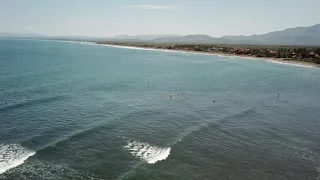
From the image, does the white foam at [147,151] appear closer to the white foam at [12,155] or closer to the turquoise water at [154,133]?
the turquoise water at [154,133]

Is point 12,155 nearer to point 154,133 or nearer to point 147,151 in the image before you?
point 147,151

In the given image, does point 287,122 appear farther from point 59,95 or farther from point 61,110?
point 59,95

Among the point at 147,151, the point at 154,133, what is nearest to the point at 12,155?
the point at 147,151

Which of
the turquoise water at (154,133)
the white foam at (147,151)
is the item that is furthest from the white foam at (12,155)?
the white foam at (147,151)

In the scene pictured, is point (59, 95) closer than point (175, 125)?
No

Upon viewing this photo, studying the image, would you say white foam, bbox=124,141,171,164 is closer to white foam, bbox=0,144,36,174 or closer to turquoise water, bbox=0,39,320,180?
turquoise water, bbox=0,39,320,180

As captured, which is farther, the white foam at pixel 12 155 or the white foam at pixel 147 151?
the white foam at pixel 147 151

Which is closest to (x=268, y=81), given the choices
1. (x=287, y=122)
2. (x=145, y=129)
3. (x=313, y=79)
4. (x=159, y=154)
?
(x=313, y=79)
